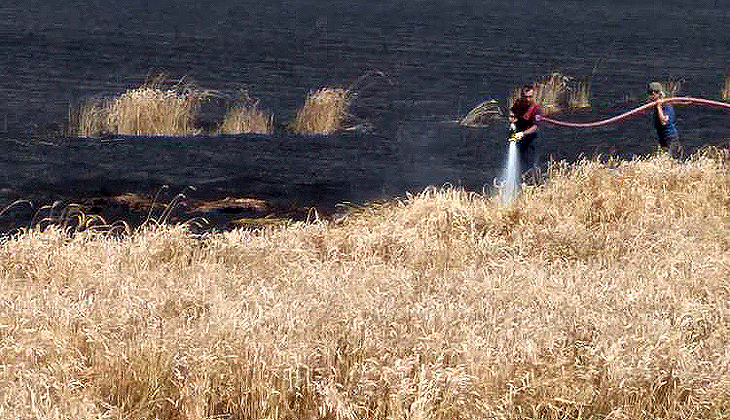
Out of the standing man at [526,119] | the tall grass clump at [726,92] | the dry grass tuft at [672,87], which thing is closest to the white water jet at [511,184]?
the standing man at [526,119]

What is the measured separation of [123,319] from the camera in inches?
363

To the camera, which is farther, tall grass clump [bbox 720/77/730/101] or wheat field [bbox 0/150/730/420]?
tall grass clump [bbox 720/77/730/101]

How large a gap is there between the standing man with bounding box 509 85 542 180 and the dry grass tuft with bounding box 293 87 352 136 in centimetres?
735

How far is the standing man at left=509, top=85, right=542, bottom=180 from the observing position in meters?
16.9

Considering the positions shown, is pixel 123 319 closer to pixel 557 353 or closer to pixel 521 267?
pixel 557 353

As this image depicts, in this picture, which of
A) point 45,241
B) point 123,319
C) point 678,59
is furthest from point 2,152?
point 678,59

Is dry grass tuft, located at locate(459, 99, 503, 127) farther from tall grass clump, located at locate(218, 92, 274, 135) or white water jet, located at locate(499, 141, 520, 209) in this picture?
white water jet, located at locate(499, 141, 520, 209)

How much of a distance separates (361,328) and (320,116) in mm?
15985

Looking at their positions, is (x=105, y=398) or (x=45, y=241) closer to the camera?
(x=105, y=398)

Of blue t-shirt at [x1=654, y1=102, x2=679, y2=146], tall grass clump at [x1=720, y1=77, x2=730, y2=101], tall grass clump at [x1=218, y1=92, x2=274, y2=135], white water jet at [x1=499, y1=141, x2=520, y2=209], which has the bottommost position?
tall grass clump at [x1=218, y1=92, x2=274, y2=135]

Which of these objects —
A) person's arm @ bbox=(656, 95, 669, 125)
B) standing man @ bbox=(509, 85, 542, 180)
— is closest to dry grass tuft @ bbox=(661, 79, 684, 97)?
person's arm @ bbox=(656, 95, 669, 125)

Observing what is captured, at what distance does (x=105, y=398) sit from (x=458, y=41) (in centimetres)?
3801

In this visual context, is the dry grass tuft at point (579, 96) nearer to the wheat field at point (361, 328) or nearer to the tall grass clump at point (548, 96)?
the tall grass clump at point (548, 96)

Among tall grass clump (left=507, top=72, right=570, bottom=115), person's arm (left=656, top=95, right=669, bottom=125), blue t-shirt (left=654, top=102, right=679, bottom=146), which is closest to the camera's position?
person's arm (left=656, top=95, right=669, bottom=125)
